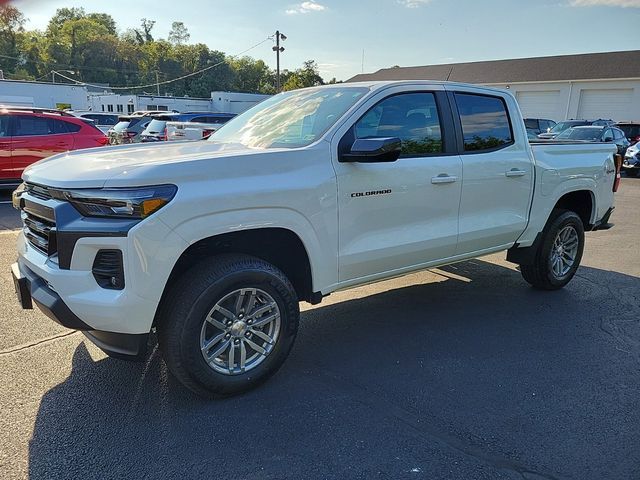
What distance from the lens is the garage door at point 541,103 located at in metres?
35.6

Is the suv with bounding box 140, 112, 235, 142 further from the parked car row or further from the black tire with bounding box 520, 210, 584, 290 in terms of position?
the black tire with bounding box 520, 210, 584, 290

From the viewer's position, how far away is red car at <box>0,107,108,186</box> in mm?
9734

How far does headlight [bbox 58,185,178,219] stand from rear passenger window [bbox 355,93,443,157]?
152 centimetres

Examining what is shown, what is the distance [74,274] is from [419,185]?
2451 millimetres

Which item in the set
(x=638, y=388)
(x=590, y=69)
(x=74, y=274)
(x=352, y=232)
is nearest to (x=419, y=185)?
(x=352, y=232)

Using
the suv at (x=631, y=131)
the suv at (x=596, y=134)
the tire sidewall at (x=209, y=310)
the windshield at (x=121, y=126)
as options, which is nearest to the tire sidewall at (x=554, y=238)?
the tire sidewall at (x=209, y=310)

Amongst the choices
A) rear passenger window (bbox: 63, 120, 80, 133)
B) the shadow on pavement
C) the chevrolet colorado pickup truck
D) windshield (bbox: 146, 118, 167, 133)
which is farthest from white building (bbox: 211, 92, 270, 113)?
the shadow on pavement

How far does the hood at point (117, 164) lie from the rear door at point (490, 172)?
1.94 metres

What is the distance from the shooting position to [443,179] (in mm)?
3949

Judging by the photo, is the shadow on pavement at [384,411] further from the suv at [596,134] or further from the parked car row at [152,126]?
the suv at [596,134]

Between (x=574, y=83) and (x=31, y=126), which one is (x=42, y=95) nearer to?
(x=31, y=126)

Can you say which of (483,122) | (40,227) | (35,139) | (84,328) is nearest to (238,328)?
(84,328)

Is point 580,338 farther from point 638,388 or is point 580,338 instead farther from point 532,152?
point 532,152

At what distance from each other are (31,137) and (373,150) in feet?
30.5
